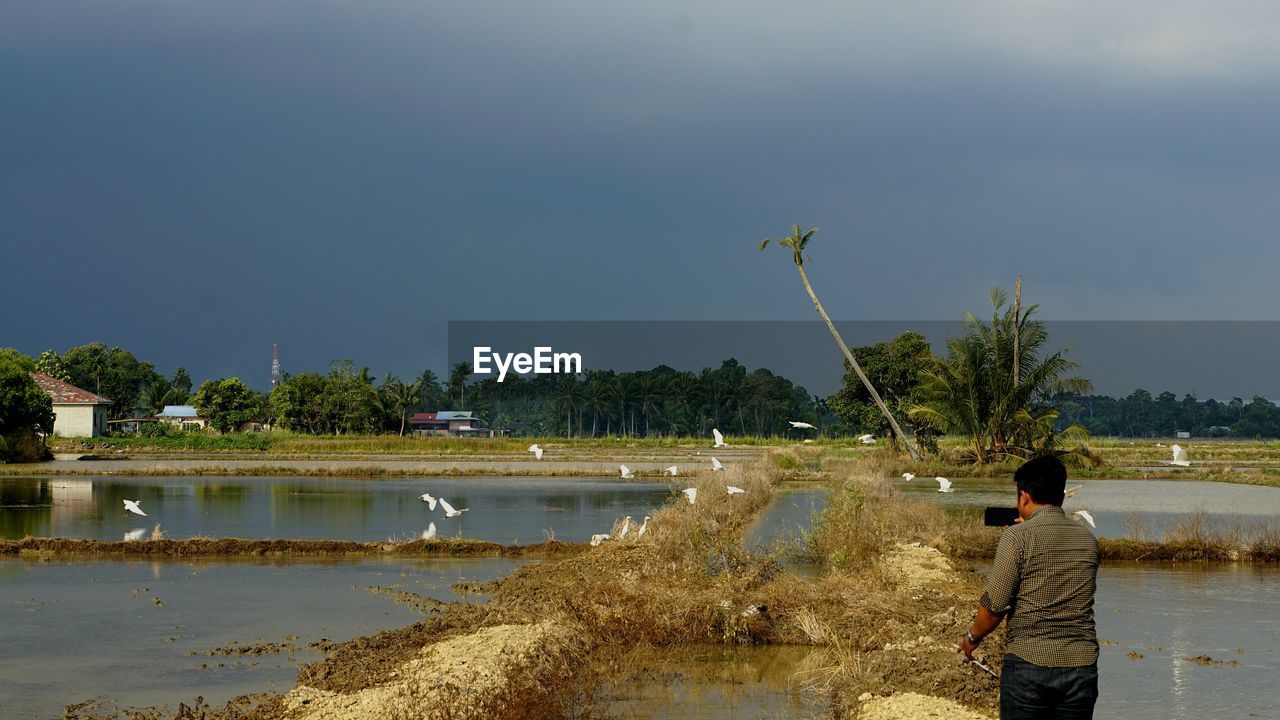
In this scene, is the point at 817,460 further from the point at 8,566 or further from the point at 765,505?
the point at 8,566

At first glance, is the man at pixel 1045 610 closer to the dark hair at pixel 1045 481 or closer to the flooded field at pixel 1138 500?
the dark hair at pixel 1045 481

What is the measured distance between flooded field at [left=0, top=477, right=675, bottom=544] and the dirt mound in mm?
10485

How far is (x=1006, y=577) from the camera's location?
4.12 m

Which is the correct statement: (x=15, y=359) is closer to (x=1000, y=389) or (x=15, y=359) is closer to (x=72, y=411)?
(x=72, y=411)

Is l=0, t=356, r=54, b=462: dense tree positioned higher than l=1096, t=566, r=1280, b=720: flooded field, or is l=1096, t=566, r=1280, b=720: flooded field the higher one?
l=0, t=356, r=54, b=462: dense tree

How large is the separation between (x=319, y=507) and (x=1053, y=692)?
68.8 ft

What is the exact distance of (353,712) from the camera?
6.23m

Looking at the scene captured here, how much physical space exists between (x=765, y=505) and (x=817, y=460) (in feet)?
57.7

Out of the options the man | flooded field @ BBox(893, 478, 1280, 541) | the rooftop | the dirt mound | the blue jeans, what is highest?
the rooftop

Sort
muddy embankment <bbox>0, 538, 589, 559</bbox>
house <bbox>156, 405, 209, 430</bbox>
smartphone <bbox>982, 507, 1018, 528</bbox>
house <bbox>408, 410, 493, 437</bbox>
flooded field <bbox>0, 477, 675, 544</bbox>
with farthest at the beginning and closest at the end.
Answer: house <bbox>408, 410, 493, 437</bbox>
house <bbox>156, 405, 209, 430</bbox>
flooded field <bbox>0, 477, 675, 544</bbox>
muddy embankment <bbox>0, 538, 589, 559</bbox>
smartphone <bbox>982, 507, 1018, 528</bbox>

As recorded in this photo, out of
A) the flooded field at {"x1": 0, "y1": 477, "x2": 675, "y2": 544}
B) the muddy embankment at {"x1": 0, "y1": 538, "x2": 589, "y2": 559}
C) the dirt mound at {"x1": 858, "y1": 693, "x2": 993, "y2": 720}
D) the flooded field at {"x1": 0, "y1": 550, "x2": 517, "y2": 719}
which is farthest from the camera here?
the flooded field at {"x1": 0, "y1": 477, "x2": 675, "y2": 544}

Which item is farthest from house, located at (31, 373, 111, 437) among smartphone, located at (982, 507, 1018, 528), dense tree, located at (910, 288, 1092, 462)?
smartphone, located at (982, 507, 1018, 528)

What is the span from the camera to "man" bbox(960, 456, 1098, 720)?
403 centimetres

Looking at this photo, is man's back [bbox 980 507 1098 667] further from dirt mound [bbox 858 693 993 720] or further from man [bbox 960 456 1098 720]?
dirt mound [bbox 858 693 993 720]
